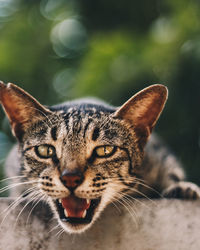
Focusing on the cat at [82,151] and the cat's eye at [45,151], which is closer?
the cat at [82,151]

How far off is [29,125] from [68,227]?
0.70 m

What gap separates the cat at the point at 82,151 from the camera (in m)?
1.86

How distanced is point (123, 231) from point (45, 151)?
0.60 meters

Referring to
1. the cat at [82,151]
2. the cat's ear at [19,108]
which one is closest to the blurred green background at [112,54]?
the cat at [82,151]

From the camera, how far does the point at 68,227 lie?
1795mm

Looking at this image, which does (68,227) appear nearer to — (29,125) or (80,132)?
(80,132)

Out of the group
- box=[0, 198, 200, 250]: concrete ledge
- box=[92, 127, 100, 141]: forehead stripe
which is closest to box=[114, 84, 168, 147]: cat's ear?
box=[92, 127, 100, 141]: forehead stripe

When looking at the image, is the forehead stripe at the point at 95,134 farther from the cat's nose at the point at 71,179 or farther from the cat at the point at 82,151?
the cat's nose at the point at 71,179

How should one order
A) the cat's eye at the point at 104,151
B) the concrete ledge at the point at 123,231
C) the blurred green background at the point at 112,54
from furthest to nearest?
the blurred green background at the point at 112,54 < the cat's eye at the point at 104,151 < the concrete ledge at the point at 123,231

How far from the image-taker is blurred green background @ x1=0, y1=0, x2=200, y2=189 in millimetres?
3494

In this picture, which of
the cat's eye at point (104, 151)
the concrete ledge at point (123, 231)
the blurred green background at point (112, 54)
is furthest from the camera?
the blurred green background at point (112, 54)

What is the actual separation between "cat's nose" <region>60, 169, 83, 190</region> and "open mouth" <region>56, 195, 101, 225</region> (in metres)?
0.07

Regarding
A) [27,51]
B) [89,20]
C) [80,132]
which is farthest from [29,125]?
[89,20]

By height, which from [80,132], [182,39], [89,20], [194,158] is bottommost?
[194,158]
